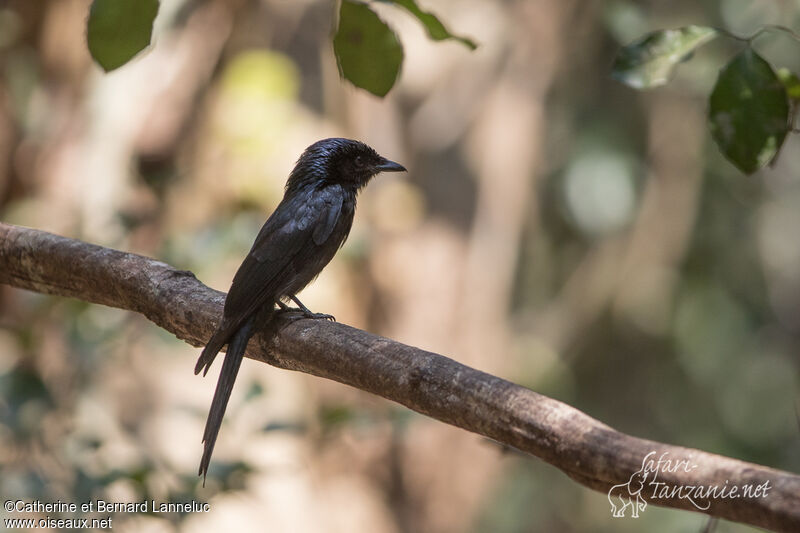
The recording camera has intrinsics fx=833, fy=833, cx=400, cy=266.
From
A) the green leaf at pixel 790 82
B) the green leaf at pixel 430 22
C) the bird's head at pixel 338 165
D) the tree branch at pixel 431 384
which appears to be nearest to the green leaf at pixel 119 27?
the green leaf at pixel 430 22

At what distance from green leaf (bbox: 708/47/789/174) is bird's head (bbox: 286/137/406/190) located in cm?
208

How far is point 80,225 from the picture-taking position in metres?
4.86

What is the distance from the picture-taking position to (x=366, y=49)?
6.38 feet

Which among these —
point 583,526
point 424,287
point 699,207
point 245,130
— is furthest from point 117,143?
point 583,526

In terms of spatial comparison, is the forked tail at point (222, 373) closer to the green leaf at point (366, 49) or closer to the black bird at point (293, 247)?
the black bird at point (293, 247)

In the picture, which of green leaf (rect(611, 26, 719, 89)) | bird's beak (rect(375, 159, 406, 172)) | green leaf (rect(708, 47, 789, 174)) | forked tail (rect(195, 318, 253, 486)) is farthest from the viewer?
bird's beak (rect(375, 159, 406, 172))

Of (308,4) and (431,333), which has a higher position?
(308,4)

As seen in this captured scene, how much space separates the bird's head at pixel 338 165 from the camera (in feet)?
13.0

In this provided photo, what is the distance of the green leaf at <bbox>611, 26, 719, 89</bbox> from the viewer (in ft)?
7.45

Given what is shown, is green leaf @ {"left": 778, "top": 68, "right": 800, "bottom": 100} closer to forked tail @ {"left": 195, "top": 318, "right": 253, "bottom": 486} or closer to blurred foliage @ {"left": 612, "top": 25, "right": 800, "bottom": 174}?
blurred foliage @ {"left": 612, "top": 25, "right": 800, "bottom": 174}

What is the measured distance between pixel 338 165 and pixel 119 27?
230 centimetres

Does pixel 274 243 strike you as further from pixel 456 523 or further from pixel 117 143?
pixel 456 523

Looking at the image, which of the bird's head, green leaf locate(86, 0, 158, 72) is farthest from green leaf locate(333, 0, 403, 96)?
the bird's head

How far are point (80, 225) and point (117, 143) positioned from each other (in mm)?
972
